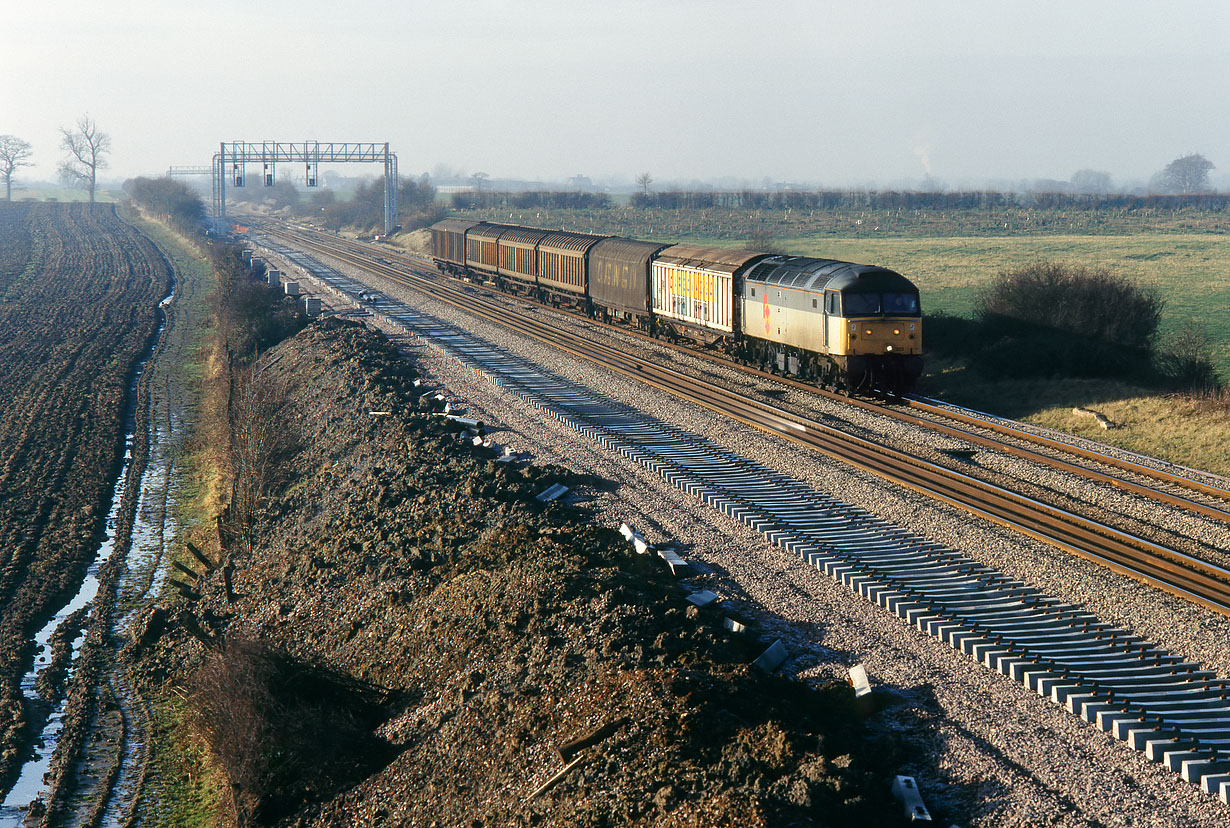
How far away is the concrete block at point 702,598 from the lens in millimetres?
15164

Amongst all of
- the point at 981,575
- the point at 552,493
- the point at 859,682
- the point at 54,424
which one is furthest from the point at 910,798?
the point at 54,424

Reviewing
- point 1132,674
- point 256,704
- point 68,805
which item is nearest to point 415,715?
point 256,704

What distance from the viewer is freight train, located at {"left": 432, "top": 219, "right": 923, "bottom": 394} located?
94.5 feet

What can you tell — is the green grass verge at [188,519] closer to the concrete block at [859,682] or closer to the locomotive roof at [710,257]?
the concrete block at [859,682]

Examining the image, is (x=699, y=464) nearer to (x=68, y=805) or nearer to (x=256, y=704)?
(x=256, y=704)

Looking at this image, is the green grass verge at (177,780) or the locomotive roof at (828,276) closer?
the green grass verge at (177,780)

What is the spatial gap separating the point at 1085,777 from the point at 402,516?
47.3 ft

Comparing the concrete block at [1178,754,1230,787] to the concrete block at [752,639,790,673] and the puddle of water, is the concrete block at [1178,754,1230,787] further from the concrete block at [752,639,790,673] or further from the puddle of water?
the puddle of water

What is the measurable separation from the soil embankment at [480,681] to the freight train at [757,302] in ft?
34.1

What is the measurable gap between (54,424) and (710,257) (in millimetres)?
23333

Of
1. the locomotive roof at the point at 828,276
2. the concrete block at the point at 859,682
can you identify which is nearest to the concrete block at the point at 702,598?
the concrete block at the point at 859,682

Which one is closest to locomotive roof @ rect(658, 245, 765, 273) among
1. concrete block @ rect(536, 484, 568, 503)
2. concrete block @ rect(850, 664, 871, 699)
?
concrete block @ rect(536, 484, 568, 503)

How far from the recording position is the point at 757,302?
33750 millimetres

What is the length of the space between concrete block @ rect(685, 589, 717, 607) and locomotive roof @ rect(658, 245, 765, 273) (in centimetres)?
2110
